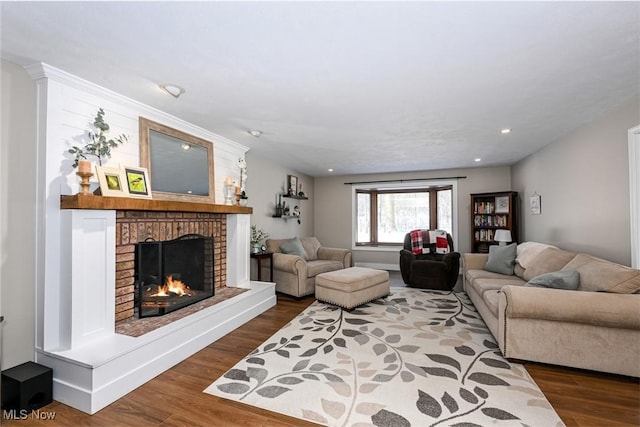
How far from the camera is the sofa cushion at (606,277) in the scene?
87.6 inches

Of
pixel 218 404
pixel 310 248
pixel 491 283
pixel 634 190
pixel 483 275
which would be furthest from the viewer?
pixel 310 248

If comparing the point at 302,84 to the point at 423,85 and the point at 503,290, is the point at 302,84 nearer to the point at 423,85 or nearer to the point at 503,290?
the point at 423,85

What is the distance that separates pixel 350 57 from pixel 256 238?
11.1 ft

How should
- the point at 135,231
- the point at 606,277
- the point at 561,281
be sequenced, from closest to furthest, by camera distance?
the point at 606,277 < the point at 561,281 < the point at 135,231

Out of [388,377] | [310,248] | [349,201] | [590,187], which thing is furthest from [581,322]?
[349,201]

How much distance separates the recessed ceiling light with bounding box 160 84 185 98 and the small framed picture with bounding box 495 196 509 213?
219 inches

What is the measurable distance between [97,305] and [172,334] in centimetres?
60

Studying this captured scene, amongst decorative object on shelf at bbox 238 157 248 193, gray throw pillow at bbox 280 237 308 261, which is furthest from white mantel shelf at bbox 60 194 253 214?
gray throw pillow at bbox 280 237 308 261

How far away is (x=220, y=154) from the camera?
12.7ft

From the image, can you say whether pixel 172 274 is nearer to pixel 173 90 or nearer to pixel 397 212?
pixel 173 90

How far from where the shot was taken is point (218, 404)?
1.90 m

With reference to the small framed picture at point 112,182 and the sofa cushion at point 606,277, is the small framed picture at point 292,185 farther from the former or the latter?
the sofa cushion at point 606,277

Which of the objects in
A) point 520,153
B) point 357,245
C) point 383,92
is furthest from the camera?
point 357,245

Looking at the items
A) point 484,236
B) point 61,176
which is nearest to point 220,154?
point 61,176
